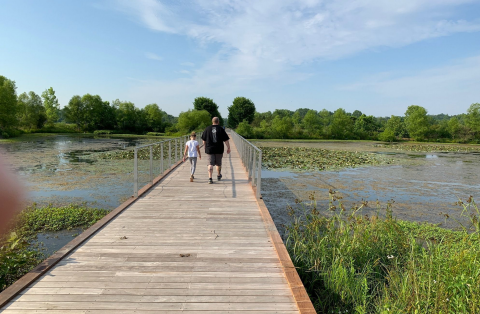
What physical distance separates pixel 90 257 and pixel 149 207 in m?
2.30

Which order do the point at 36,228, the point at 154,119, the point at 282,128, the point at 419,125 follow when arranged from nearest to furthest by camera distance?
1. the point at 36,228
2. the point at 282,128
3. the point at 419,125
4. the point at 154,119

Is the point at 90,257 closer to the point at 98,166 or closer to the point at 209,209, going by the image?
the point at 209,209

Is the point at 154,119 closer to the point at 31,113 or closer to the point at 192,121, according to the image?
the point at 192,121

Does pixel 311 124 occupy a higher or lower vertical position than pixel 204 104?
lower

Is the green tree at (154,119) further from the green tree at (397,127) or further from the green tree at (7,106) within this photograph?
the green tree at (397,127)

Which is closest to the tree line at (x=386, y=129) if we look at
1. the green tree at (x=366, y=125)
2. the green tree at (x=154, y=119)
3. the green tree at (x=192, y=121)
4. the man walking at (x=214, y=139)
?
the green tree at (x=366, y=125)

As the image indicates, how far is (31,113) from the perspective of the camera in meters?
58.0

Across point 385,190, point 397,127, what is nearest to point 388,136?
point 397,127

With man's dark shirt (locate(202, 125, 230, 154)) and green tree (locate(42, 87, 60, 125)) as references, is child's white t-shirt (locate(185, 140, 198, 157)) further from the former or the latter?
green tree (locate(42, 87, 60, 125))

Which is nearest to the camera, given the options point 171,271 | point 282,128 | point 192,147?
point 171,271

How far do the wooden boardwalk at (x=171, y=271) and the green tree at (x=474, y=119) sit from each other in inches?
2600

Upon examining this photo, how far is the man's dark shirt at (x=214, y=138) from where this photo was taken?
7824 mm

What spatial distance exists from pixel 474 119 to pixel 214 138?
66691 millimetres

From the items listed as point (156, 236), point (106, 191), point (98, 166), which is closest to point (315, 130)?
point (98, 166)
